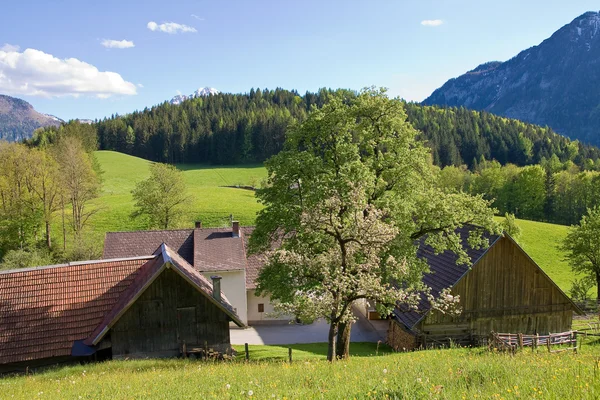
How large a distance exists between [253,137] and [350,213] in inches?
4691

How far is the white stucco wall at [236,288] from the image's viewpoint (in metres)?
31.2

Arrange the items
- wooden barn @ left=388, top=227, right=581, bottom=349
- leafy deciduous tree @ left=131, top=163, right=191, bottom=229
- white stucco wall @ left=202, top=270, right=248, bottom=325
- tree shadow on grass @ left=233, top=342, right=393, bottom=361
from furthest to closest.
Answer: leafy deciduous tree @ left=131, top=163, right=191, bottom=229 < white stucco wall @ left=202, top=270, right=248, bottom=325 < wooden barn @ left=388, top=227, right=581, bottom=349 < tree shadow on grass @ left=233, top=342, right=393, bottom=361

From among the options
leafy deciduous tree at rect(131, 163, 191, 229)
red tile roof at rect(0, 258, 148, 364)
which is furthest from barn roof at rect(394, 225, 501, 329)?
leafy deciduous tree at rect(131, 163, 191, 229)

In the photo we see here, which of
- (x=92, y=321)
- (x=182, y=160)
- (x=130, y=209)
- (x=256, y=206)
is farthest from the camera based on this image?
(x=182, y=160)

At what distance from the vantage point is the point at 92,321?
782 inches

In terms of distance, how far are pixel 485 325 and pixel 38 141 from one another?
136 meters

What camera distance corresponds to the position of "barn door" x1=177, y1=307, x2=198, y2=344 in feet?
67.1

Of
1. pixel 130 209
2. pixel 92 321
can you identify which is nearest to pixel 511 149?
pixel 130 209

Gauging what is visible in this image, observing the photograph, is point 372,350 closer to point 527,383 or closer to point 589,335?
point 589,335

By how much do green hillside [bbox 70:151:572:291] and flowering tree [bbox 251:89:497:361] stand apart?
32.0 m

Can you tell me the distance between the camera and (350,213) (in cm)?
1605

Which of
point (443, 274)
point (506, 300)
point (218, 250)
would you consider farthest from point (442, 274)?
point (218, 250)

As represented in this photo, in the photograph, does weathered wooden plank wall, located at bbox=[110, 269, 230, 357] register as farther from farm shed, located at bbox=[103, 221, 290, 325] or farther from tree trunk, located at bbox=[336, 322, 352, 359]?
farm shed, located at bbox=[103, 221, 290, 325]

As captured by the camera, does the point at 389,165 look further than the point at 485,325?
No
